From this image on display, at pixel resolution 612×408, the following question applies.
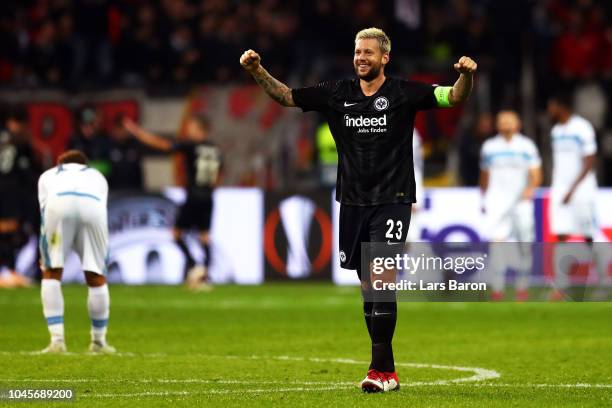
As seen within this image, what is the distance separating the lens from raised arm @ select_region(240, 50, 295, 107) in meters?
9.06

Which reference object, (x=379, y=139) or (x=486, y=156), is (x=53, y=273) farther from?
(x=486, y=156)

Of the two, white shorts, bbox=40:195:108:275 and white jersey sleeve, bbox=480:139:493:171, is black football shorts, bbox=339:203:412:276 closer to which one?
white shorts, bbox=40:195:108:275

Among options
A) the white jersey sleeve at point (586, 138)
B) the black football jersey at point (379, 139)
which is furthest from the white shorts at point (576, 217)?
the black football jersey at point (379, 139)

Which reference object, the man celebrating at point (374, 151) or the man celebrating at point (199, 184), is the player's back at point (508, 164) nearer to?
the man celebrating at point (199, 184)

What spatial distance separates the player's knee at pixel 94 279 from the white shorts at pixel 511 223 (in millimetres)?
7683

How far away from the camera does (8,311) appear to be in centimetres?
1652

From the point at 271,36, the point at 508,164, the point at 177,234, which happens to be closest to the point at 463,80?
the point at 508,164

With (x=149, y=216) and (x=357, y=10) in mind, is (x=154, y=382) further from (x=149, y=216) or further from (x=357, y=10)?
(x=357, y=10)

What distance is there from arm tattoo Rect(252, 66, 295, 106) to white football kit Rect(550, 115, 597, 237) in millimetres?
9139

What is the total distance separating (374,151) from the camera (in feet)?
30.1

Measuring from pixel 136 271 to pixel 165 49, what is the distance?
7036mm

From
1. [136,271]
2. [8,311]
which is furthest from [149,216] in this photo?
[8,311]

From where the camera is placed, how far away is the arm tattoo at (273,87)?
9.21 m

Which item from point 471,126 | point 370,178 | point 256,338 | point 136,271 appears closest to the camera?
point 370,178
